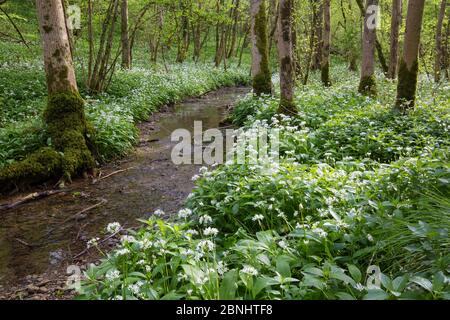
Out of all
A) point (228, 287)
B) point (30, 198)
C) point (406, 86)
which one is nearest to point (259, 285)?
point (228, 287)

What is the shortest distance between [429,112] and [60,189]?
7883mm

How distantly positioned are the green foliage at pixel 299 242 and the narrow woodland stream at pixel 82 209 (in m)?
1.43

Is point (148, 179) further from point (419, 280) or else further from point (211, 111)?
point (211, 111)

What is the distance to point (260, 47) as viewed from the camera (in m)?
12.5

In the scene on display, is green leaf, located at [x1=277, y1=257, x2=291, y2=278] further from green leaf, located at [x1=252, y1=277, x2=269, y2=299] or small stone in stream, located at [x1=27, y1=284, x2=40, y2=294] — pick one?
small stone in stream, located at [x1=27, y1=284, x2=40, y2=294]

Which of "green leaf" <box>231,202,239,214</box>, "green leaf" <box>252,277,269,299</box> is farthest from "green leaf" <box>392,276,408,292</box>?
"green leaf" <box>231,202,239,214</box>

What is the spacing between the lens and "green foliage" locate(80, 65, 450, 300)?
292 cm

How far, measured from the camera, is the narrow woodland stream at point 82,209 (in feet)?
16.0

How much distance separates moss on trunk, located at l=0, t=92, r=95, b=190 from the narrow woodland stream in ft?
1.18

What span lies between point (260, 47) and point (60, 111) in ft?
23.4

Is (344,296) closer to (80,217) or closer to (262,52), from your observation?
(80,217)

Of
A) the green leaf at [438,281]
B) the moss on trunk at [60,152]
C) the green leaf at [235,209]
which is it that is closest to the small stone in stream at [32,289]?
the green leaf at [235,209]
